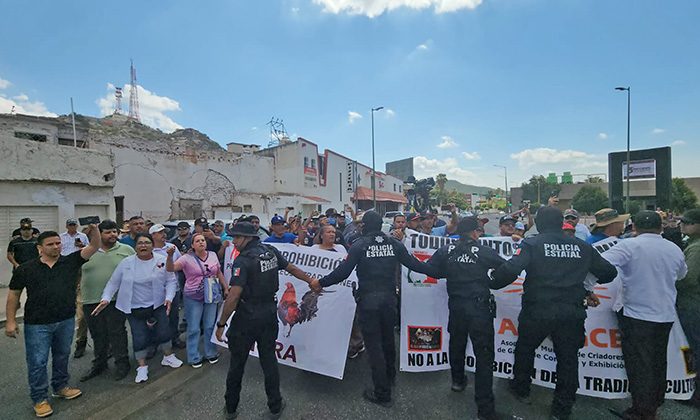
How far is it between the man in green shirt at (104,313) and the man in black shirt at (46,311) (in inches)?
17.9

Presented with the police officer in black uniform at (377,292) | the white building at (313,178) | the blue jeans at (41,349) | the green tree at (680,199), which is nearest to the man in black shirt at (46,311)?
the blue jeans at (41,349)

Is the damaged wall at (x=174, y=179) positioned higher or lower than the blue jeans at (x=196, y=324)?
higher

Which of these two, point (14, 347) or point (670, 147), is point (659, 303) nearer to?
point (14, 347)

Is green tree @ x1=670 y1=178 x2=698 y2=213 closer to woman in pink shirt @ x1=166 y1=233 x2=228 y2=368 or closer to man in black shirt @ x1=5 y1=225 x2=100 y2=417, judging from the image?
woman in pink shirt @ x1=166 y1=233 x2=228 y2=368

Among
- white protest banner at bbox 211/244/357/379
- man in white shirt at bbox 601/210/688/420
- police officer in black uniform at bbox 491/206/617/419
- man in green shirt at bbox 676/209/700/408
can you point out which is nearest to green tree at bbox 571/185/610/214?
man in green shirt at bbox 676/209/700/408

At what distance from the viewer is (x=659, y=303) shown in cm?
278

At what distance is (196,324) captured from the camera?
3.97 m

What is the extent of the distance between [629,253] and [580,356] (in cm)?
117

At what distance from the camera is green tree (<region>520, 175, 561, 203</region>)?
57.6m

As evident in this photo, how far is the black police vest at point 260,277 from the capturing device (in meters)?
2.94

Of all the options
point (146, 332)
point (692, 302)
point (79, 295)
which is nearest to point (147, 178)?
point (79, 295)

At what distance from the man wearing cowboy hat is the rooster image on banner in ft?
13.4

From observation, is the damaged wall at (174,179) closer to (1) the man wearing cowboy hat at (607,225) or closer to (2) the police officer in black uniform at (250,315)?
(2) the police officer in black uniform at (250,315)

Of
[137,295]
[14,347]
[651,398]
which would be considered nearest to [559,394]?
[651,398]
